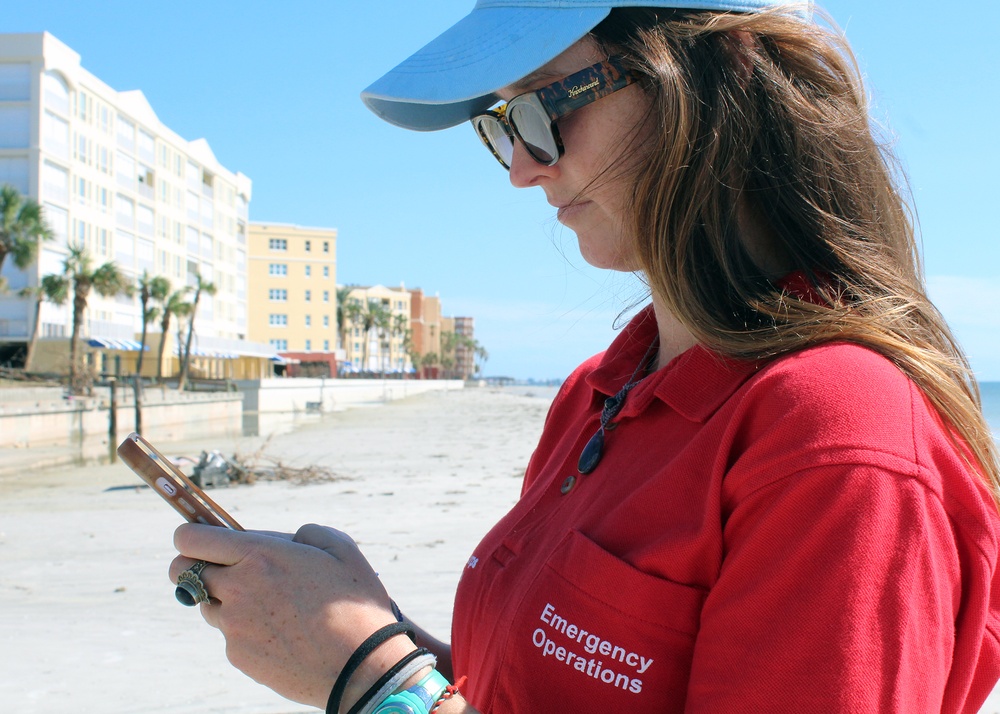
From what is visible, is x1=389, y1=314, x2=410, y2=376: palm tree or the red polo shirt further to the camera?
x1=389, y1=314, x2=410, y2=376: palm tree

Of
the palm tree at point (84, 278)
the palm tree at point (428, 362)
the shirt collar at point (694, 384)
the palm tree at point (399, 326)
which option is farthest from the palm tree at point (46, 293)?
the palm tree at point (428, 362)

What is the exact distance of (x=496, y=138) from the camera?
4.68 ft

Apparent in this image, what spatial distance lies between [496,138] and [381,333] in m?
111

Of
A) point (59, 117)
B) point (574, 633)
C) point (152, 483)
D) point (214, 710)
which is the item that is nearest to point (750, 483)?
point (574, 633)

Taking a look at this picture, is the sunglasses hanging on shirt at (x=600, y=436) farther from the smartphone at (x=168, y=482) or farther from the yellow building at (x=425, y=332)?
the yellow building at (x=425, y=332)

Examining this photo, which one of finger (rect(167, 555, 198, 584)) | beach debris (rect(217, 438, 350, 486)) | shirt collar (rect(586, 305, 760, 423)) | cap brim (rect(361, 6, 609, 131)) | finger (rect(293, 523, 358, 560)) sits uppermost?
cap brim (rect(361, 6, 609, 131))

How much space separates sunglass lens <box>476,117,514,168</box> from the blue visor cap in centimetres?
20

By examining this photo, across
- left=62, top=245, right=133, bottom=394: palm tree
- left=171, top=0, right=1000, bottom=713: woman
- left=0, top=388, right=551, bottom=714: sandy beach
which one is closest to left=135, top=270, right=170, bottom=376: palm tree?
left=62, top=245, right=133, bottom=394: palm tree

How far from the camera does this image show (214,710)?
352cm

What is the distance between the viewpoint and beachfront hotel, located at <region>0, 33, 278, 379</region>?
141 ft

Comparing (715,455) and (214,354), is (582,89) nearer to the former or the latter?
(715,455)

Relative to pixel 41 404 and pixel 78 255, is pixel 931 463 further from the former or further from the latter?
pixel 78 255

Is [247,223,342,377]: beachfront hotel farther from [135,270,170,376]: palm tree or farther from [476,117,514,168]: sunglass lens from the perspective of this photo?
[476,117,514,168]: sunglass lens

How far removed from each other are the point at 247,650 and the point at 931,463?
858mm
